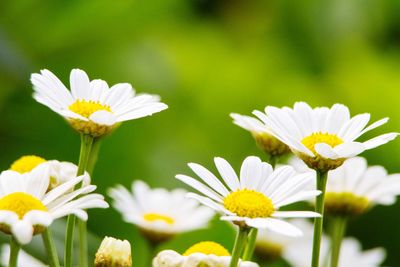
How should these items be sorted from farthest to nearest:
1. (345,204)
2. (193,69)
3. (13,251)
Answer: (193,69) → (345,204) → (13,251)

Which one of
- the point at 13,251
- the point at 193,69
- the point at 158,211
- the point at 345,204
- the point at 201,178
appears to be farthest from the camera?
the point at 193,69

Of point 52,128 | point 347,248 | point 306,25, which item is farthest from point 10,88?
point 347,248

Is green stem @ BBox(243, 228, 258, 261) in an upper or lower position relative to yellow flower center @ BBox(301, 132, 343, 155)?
lower

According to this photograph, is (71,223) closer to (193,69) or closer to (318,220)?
(318,220)

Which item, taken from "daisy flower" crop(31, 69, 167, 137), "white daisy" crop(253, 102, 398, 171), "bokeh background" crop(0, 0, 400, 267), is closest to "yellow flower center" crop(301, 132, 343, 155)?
"white daisy" crop(253, 102, 398, 171)

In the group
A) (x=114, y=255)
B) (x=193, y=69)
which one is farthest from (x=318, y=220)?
(x=193, y=69)

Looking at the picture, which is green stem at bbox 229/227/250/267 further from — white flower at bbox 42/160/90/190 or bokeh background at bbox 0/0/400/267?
bokeh background at bbox 0/0/400/267

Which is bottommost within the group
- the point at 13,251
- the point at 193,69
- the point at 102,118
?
the point at 13,251

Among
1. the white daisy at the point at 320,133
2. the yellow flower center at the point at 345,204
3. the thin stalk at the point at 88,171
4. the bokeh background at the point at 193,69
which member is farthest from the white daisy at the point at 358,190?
the bokeh background at the point at 193,69

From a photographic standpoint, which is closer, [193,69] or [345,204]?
[345,204]
